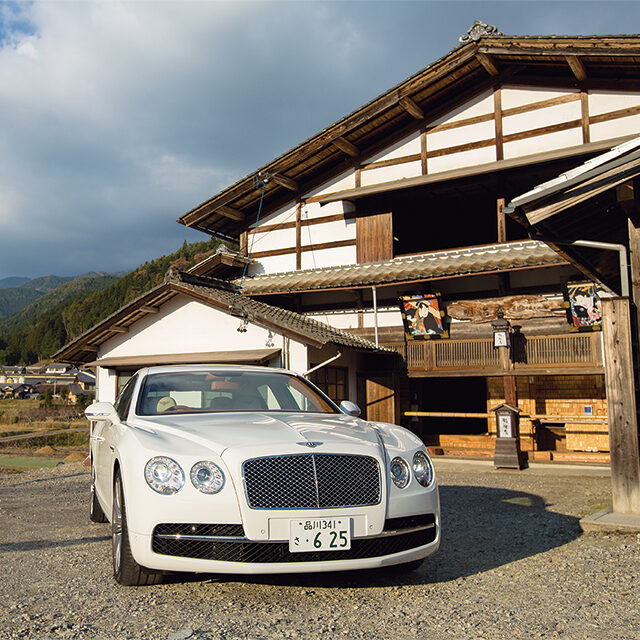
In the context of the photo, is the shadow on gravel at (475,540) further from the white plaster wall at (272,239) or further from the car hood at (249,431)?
the white plaster wall at (272,239)

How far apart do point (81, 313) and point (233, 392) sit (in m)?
129

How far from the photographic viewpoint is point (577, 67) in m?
12.0

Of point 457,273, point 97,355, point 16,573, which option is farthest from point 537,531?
point 97,355

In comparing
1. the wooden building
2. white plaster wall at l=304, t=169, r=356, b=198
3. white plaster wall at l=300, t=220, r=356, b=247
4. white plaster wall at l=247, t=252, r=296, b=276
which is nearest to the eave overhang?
the wooden building

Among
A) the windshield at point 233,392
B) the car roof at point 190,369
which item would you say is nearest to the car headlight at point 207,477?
the windshield at point 233,392

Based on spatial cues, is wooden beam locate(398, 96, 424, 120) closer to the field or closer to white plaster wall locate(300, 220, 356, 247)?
white plaster wall locate(300, 220, 356, 247)

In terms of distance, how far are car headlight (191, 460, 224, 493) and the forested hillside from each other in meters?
91.1

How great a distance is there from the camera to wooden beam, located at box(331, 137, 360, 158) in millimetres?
14672

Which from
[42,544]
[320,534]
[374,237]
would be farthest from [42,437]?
[320,534]

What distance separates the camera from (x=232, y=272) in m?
16.8

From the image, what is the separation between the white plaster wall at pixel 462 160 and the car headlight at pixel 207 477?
452 inches

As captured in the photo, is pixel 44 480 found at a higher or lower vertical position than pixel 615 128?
lower

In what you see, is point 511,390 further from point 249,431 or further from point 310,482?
point 310,482

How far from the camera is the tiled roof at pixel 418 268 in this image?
468 inches
